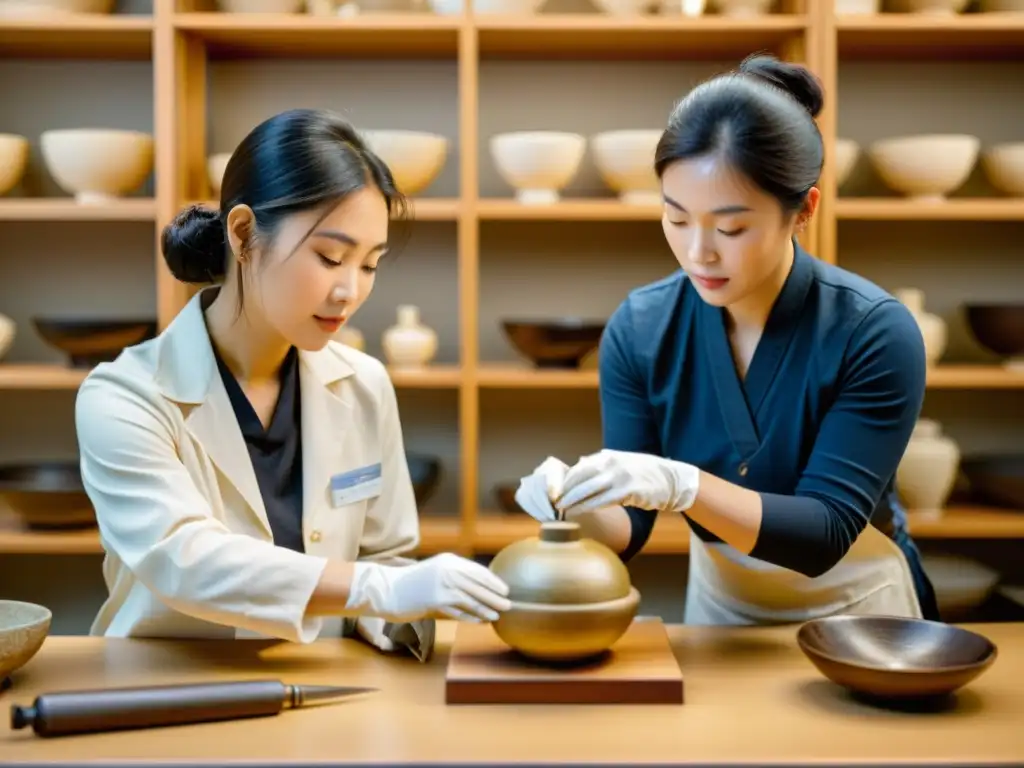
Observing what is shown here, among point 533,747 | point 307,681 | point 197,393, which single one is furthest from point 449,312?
point 533,747

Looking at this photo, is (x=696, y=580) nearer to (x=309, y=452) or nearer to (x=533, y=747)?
(x=309, y=452)

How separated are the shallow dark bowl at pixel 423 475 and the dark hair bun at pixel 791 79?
5.42 ft

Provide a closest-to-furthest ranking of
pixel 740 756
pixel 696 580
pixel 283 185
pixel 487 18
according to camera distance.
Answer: pixel 740 756, pixel 283 185, pixel 696 580, pixel 487 18

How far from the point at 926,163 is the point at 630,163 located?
0.84 meters

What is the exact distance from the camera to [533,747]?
131cm

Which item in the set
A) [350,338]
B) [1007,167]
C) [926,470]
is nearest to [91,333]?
[350,338]

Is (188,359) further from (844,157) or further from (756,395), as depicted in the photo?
(844,157)

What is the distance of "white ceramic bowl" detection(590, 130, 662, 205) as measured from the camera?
3.16 m

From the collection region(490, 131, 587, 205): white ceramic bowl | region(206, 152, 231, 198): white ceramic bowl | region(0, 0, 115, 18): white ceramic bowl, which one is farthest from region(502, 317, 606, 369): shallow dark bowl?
region(0, 0, 115, 18): white ceramic bowl

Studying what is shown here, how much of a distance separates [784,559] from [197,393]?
963mm

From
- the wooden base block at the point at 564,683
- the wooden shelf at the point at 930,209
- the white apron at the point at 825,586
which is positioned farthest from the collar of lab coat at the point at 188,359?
the wooden shelf at the point at 930,209

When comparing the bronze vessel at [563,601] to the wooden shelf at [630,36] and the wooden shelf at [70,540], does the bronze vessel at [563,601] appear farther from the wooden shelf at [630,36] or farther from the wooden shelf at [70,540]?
the wooden shelf at [630,36]

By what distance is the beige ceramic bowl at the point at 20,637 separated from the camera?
1.49 meters

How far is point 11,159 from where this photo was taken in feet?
10.6
